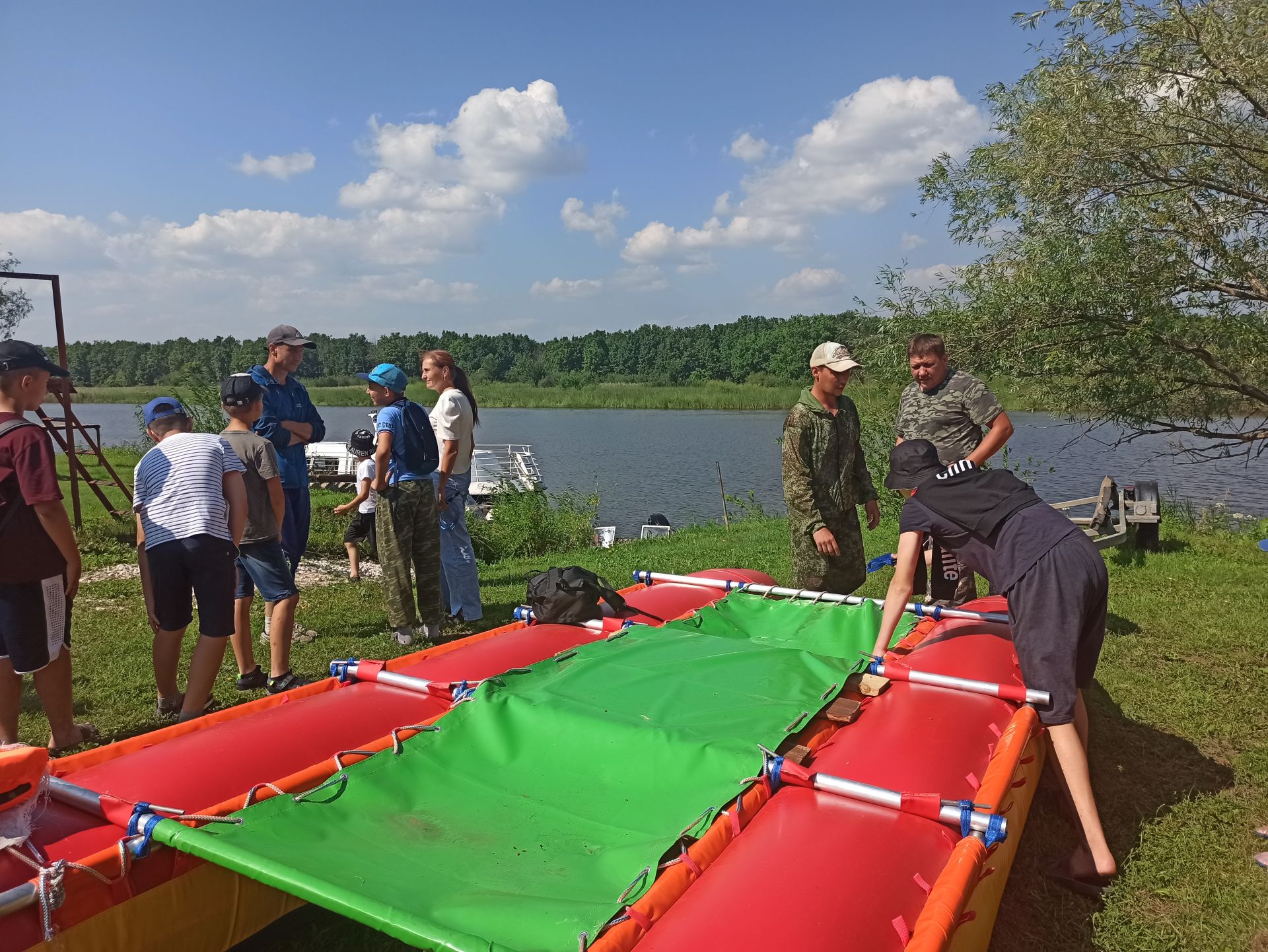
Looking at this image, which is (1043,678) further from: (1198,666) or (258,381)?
(258,381)

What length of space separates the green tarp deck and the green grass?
1.93ft

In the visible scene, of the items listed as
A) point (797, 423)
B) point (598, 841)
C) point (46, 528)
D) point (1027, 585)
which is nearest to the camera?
point (598, 841)

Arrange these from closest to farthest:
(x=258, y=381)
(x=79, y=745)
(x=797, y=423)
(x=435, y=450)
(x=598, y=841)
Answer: (x=598, y=841)
(x=79, y=745)
(x=797, y=423)
(x=258, y=381)
(x=435, y=450)

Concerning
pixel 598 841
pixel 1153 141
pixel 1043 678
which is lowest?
pixel 598 841

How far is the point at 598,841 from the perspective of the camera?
2.55 meters

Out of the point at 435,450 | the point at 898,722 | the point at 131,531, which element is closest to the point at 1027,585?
the point at 898,722

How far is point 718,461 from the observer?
73.9 ft

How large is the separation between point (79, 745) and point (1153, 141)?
10941 mm

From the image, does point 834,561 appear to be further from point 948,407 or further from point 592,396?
point 592,396

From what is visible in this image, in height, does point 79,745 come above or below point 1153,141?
below

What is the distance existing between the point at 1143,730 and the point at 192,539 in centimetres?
499

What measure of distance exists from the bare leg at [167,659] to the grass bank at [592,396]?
125 feet

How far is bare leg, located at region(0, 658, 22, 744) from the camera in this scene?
3566mm

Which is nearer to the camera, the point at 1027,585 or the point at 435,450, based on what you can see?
the point at 1027,585
